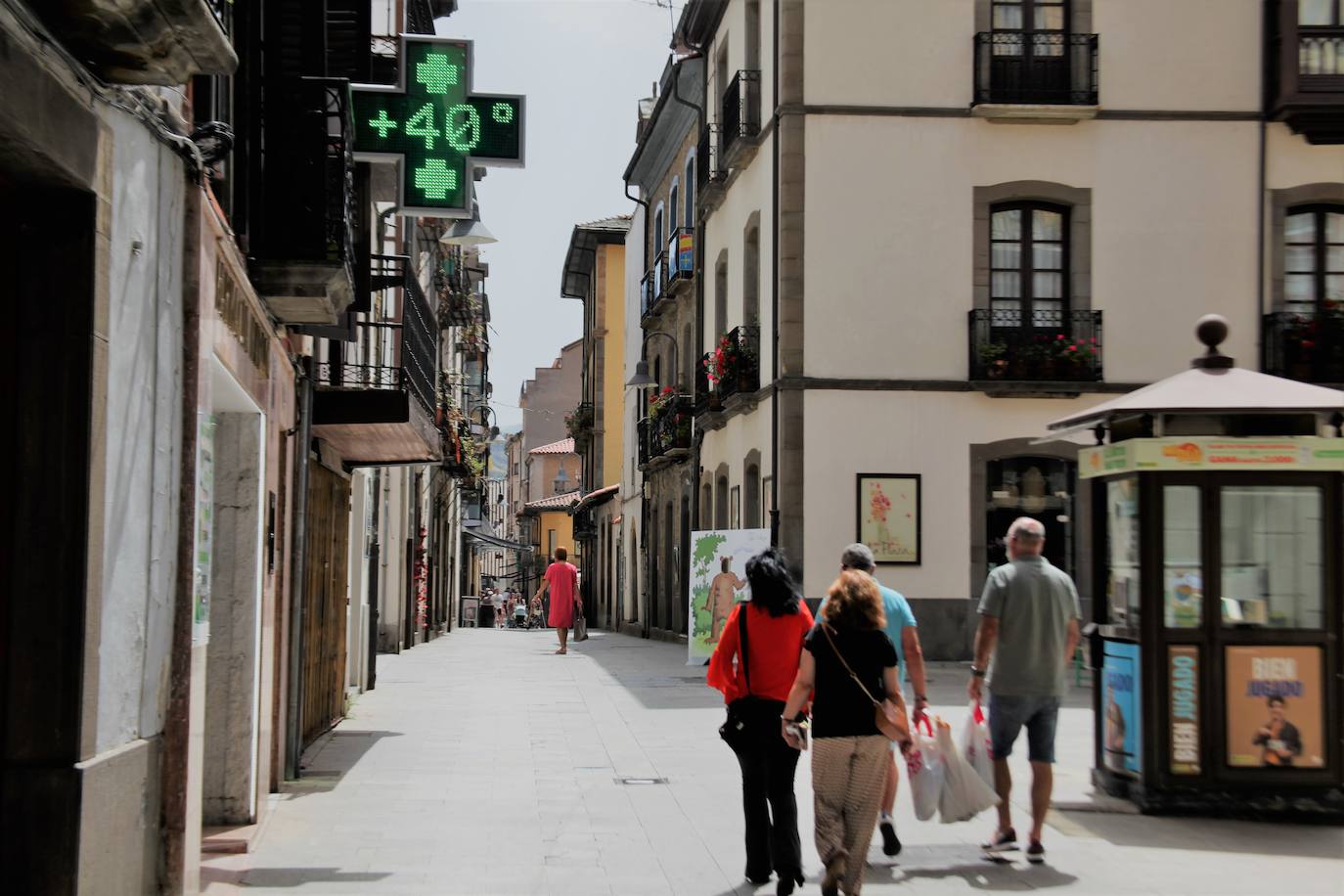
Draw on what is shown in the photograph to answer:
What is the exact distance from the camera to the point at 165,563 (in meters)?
6.81

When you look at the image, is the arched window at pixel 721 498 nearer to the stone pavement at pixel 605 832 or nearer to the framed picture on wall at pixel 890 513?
the framed picture on wall at pixel 890 513

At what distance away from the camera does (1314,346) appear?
23.2 meters

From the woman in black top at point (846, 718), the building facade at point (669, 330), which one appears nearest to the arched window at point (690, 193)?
the building facade at point (669, 330)

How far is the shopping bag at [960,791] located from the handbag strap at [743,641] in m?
1.19

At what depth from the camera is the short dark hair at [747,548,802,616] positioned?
8.43 m

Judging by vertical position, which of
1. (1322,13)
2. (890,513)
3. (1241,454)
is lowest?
(890,513)

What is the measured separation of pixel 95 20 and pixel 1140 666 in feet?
24.0

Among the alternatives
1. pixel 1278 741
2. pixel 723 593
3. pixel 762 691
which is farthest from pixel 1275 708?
pixel 723 593

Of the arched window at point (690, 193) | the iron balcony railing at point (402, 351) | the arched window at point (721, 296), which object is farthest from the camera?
the arched window at point (690, 193)

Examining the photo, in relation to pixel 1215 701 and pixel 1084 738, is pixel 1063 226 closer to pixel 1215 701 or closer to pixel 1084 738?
pixel 1084 738

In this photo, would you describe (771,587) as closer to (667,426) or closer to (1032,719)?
(1032,719)

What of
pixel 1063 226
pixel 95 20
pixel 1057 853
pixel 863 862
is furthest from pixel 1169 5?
pixel 95 20

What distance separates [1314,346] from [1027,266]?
406 cm

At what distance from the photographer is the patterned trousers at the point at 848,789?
25.3 ft
